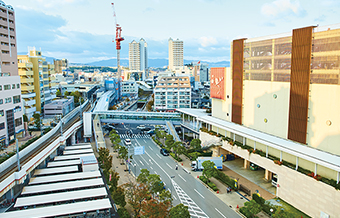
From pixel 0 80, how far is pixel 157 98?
39327 mm

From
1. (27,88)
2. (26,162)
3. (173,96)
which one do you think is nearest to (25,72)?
(27,88)

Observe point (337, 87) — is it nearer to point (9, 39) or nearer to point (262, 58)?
point (262, 58)

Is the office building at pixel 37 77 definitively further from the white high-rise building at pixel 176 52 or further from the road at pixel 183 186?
the white high-rise building at pixel 176 52

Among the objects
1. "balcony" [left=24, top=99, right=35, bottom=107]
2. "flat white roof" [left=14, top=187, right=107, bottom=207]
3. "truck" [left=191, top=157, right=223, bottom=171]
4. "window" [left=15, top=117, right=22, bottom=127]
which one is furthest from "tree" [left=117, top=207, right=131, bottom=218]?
"balcony" [left=24, top=99, right=35, bottom=107]

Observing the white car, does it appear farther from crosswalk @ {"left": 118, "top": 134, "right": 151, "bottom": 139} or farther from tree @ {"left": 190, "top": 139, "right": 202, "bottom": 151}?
tree @ {"left": 190, "top": 139, "right": 202, "bottom": 151}

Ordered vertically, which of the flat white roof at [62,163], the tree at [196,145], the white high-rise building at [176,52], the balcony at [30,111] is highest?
the white high-rise building at [176,52]

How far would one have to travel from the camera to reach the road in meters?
23.8

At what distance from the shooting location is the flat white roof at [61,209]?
2134cm

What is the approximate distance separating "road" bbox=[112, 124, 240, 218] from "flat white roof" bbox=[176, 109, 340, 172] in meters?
7.91

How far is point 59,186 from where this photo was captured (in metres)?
26.8

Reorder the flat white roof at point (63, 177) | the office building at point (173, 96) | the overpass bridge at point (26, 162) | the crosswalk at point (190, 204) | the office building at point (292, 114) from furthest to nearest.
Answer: the office building at point (173, 96), the flat white roof at point (63, 177), the overpass bridge at point (26, 162), the crosswalk at point (190, 204), the office building at point (292, 114)

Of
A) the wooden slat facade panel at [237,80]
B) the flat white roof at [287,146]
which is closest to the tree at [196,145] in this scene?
the flat white roof at [287,146]

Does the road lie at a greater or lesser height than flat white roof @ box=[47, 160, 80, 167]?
lesser

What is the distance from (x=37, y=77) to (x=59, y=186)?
41354 millimetres
